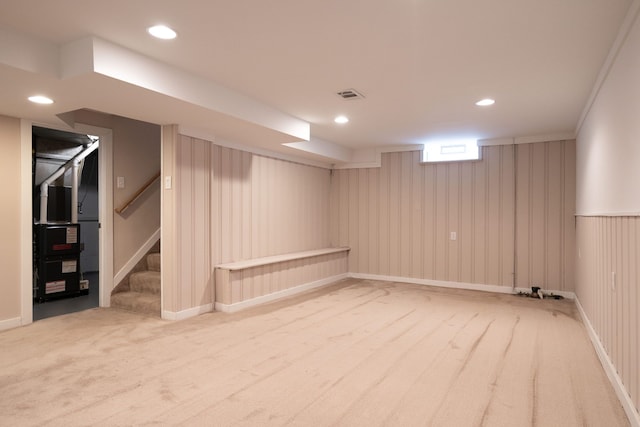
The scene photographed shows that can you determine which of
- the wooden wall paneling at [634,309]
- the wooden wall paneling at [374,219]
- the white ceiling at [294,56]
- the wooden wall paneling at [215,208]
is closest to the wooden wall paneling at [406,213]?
the wooden wall paneling at [374,219]

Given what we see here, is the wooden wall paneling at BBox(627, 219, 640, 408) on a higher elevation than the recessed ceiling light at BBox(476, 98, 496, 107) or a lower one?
lower

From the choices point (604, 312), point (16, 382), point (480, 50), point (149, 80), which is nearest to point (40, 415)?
point (16, 382)

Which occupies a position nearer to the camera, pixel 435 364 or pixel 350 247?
pixel 435 364

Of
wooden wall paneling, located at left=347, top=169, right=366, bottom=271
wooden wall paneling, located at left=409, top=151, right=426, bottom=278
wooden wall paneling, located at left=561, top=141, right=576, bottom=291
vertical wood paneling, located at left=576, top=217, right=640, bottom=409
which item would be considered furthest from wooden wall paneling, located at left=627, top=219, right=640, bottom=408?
wooden wall paneling, located at left=347, top=169, right=366, bottom=271

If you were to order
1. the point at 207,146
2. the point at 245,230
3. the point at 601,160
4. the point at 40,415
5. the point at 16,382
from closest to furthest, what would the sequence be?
the point at 40,415 < the point at 16,382 < the point at 601,160 < the point at 207,146 < the point at 245,230

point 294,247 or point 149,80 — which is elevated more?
point 149,80

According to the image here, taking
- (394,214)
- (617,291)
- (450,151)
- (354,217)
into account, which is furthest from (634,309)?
(354,217)

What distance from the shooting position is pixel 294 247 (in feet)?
21.0

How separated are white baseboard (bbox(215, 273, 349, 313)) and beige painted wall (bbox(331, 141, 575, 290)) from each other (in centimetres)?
83

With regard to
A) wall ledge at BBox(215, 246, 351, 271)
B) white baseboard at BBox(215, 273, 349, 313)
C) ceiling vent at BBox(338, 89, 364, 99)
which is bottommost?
white baseboard at BBox(215, 273, 349, 313)

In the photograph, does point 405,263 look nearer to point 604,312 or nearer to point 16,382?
point 604,312

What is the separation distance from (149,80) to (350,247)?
494 centimetres

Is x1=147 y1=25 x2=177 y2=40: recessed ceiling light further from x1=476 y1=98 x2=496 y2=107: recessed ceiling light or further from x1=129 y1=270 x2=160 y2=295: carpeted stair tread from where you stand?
x1=129 y1=270 x2=160 y2=295: carpeted stair tread

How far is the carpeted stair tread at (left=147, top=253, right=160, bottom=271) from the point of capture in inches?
203
